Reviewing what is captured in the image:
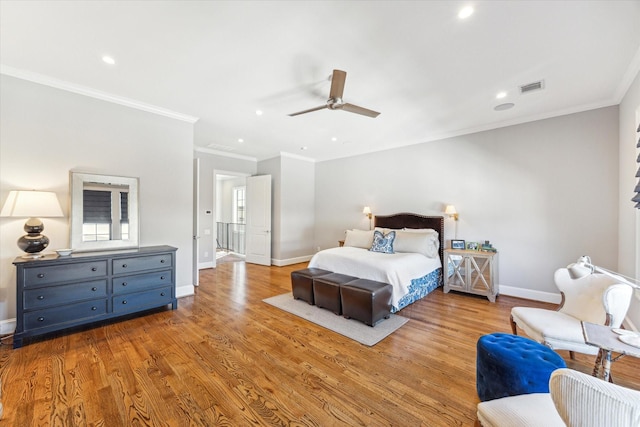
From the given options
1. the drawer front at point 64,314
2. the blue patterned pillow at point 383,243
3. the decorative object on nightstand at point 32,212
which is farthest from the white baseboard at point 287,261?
the decorative object on nightstand at point 32,212

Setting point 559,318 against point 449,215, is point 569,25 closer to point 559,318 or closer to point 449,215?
point 559,318

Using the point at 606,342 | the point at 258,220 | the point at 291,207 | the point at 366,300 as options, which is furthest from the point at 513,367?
the point at 258,220

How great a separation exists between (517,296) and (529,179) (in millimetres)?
1976

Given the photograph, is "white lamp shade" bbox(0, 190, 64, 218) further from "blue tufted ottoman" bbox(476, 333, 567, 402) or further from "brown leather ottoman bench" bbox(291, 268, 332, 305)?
"blue tufted ottoman" bbox(476, 333, 567, 402)

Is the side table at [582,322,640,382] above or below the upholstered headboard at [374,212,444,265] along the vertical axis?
below

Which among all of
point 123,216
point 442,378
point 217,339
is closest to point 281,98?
point 123,216

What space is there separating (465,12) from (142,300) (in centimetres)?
474

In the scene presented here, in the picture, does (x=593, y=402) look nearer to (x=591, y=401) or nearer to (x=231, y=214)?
(x=591, y=401)

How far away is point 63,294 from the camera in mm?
2898

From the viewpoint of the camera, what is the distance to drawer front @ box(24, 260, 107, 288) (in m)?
2.72

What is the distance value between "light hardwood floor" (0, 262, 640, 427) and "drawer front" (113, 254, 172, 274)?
2.23 ft

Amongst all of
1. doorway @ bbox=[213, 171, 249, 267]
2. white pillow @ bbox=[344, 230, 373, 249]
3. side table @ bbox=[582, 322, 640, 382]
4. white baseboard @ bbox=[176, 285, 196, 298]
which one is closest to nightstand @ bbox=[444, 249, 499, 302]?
white pillow @ bbox=[344, 230, 373, 249]

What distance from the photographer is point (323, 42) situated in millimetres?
2381

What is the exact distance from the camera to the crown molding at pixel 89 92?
2.94 meters
